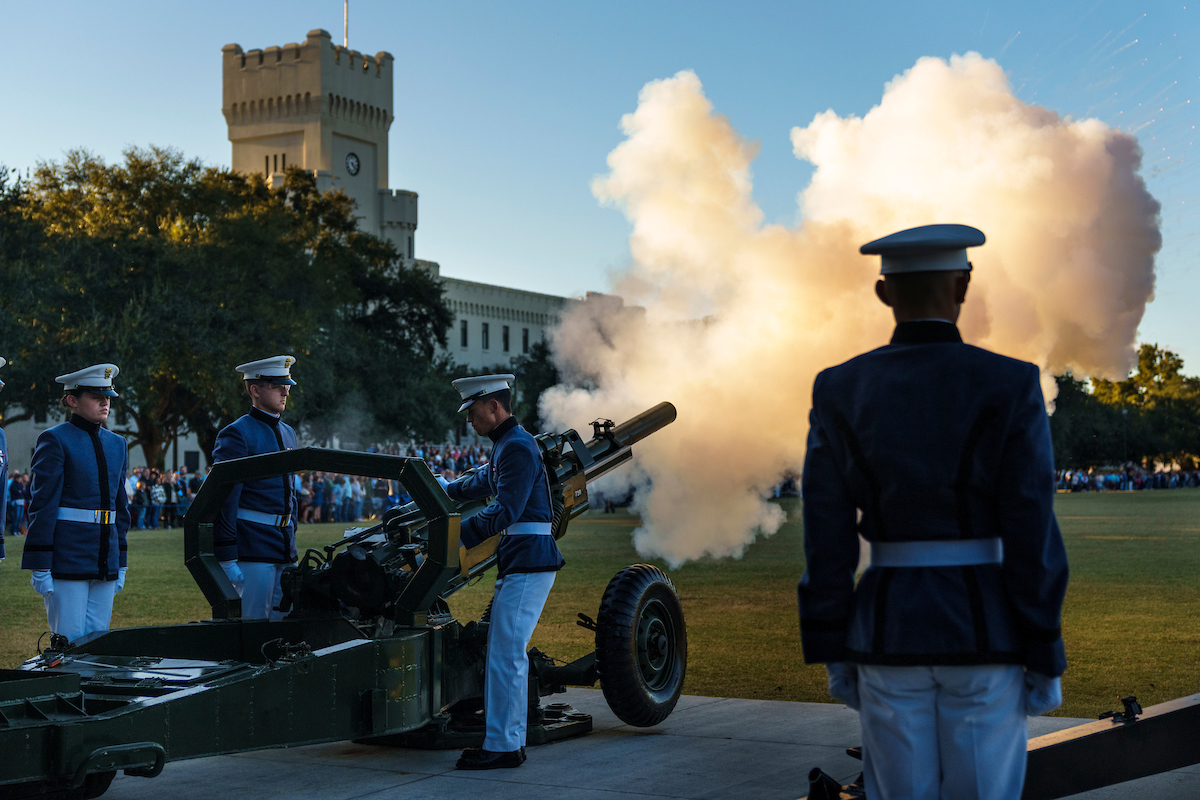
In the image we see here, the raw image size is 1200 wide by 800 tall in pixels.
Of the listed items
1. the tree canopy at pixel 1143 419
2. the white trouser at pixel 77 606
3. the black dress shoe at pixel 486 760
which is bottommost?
the black dress shoe at pixel 486 760

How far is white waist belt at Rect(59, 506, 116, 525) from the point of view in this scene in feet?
22.3

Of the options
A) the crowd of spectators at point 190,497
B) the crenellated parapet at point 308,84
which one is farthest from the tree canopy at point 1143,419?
the crowd of spectators at point 190,497

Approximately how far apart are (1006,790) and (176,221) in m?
45.0

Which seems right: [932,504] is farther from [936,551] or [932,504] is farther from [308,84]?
[308,84]

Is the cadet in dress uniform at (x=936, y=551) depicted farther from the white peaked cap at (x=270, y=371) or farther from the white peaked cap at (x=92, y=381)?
the white peaked cap at (x=92, y=381)

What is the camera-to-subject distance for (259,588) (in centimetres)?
690

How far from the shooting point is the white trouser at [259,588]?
→ 688cm

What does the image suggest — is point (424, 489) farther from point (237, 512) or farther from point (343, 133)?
point (343, 133)

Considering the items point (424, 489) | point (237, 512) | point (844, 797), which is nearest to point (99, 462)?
point (237, 512)

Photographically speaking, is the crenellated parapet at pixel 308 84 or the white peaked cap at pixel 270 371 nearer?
the white peaked cap at pixel 270 371

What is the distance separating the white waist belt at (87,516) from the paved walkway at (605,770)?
1.36 meters

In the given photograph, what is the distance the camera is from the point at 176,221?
1752 inches

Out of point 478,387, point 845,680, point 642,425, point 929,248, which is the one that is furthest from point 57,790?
point 642,425

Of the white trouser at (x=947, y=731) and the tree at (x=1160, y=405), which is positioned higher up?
the tree at (x=1160, y=405)
